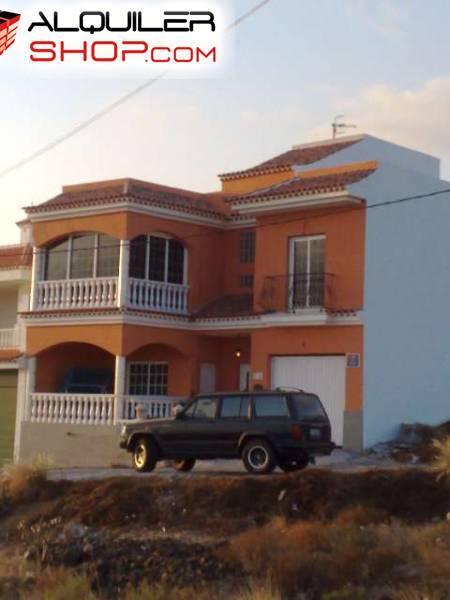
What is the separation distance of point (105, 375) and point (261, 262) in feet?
22.1

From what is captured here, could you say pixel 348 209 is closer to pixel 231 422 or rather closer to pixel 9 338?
pixel 231 422

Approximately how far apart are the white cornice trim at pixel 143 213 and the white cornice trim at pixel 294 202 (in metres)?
1.91

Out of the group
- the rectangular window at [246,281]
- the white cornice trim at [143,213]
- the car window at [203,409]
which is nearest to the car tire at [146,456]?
the car window at [203,409]

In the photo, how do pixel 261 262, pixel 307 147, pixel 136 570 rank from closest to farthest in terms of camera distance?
pixel 136 570 < pixel 261 262 < pixel 307 147

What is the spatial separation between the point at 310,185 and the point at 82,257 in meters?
7.66

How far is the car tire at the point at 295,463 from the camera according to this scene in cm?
2409

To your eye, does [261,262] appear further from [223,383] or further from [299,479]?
[299,479]

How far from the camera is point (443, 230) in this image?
32.4m

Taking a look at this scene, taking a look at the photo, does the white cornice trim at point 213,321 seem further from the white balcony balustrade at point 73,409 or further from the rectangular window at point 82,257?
the white balcony balustrade at point 73,409

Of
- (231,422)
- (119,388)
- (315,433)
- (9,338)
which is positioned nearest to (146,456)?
(231,422)

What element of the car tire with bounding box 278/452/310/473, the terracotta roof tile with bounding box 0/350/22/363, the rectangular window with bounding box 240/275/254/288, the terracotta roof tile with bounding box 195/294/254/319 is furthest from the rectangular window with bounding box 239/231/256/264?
the car tire with bounding box 278/452/310/473

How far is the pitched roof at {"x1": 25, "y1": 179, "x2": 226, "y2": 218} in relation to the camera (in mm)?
32438

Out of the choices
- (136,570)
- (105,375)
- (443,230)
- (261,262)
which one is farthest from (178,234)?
(136,570)

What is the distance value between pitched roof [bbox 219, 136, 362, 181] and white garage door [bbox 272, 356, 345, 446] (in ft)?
19.6
